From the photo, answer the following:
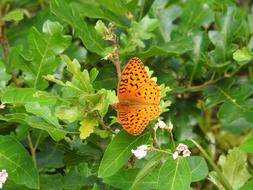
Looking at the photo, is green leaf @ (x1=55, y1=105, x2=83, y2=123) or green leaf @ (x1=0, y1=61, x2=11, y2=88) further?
green leaf @ (x1=0, y1=61, x2=11, y2=88)

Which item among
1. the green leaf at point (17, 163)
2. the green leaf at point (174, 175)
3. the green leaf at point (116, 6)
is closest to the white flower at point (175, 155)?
the green leaf at point (174, 175)

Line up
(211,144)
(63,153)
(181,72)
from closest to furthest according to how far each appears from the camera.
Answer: (63,153), (181,72), (211,144)

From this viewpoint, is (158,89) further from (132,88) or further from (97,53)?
(97,53)

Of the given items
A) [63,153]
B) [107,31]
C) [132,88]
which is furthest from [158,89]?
[63,153]

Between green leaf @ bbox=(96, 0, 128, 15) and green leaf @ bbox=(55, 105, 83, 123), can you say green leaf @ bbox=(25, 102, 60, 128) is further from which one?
green leaf @ bbox=(96, 0, 128, 15)

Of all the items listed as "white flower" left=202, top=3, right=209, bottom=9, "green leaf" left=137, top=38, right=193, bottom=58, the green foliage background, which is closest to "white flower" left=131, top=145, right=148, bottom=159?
the green foliage background

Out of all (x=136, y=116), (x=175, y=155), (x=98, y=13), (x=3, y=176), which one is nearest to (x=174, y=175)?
(x=175, y=155)

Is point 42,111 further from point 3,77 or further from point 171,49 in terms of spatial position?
point 171,49
